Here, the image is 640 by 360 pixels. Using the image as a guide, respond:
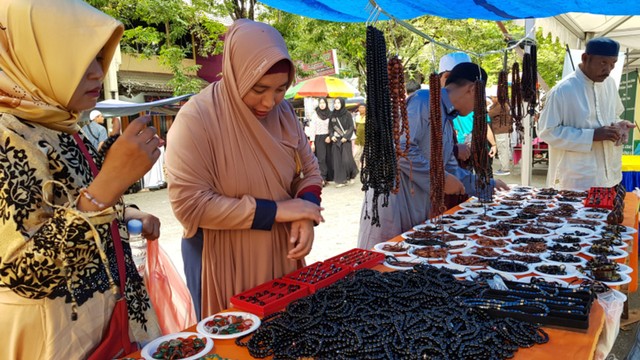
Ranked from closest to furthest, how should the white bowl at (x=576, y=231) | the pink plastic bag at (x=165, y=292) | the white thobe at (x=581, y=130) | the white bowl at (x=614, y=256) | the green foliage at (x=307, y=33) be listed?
1. the pink plastic bag at (x=165, y=292)
2. the white bowl at (x=614, y=256)
3. the white bowl at (x=576, y=231)
4. the white thobe at (x=581, y=130)
5. the green foliage at (x=307, y=33)

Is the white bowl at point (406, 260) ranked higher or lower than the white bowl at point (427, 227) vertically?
higher

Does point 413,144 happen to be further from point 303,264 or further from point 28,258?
point 28,258

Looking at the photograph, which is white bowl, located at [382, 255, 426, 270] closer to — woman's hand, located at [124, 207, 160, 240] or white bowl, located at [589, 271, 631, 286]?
white bowl, located at [589, 271, 631, 286]

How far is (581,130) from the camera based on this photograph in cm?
450

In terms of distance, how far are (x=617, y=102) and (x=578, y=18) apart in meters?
2.26

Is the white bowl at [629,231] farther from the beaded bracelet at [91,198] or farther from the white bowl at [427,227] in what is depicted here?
the beaded bracelet at [91,198]

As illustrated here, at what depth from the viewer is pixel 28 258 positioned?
1163mm

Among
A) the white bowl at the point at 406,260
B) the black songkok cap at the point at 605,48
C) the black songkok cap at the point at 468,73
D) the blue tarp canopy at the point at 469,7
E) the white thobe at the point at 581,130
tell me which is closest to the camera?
the white bowl at the point at 406,260

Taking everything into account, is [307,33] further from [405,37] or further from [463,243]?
[463,243]

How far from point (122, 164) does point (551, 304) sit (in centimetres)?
155

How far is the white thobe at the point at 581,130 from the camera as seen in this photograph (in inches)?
177

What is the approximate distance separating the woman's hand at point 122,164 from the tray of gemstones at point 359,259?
1254 mm

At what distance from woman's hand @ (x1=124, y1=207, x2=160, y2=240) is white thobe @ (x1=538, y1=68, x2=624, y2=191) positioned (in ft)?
13.6

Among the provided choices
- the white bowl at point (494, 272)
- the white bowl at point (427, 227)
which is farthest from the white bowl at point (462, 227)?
the white bowl at point (494, 272)
